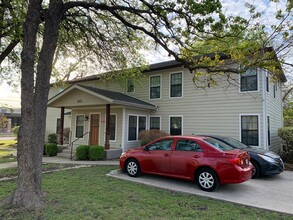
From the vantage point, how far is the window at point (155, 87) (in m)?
14.8

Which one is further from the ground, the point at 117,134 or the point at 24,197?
the point at 117,134

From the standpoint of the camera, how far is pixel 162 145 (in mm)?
7355

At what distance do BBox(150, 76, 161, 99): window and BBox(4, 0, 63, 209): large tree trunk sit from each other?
31.8 ft

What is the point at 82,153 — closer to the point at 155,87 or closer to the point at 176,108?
the point at 176,108

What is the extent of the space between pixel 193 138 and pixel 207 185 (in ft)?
4.68

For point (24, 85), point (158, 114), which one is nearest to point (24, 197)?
point (24, 85)

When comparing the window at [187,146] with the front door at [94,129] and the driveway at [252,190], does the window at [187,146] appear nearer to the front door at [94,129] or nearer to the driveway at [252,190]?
the driveway at [252,190]

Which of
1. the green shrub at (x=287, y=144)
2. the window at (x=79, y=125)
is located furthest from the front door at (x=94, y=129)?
the green shrub at (x=287, y=144)

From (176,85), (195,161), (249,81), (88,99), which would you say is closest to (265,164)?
(195,161)

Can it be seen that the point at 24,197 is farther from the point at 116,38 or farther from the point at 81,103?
the point at 81,103

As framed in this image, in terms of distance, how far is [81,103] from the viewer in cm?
1395

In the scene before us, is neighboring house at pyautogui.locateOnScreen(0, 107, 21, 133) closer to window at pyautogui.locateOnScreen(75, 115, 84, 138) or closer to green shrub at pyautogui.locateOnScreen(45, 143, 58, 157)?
window at pyautogui.locateOnScreen(75, 115, 84, 138)

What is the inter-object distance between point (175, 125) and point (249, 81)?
498 centimetres

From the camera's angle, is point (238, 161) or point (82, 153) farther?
point (82, 153)
